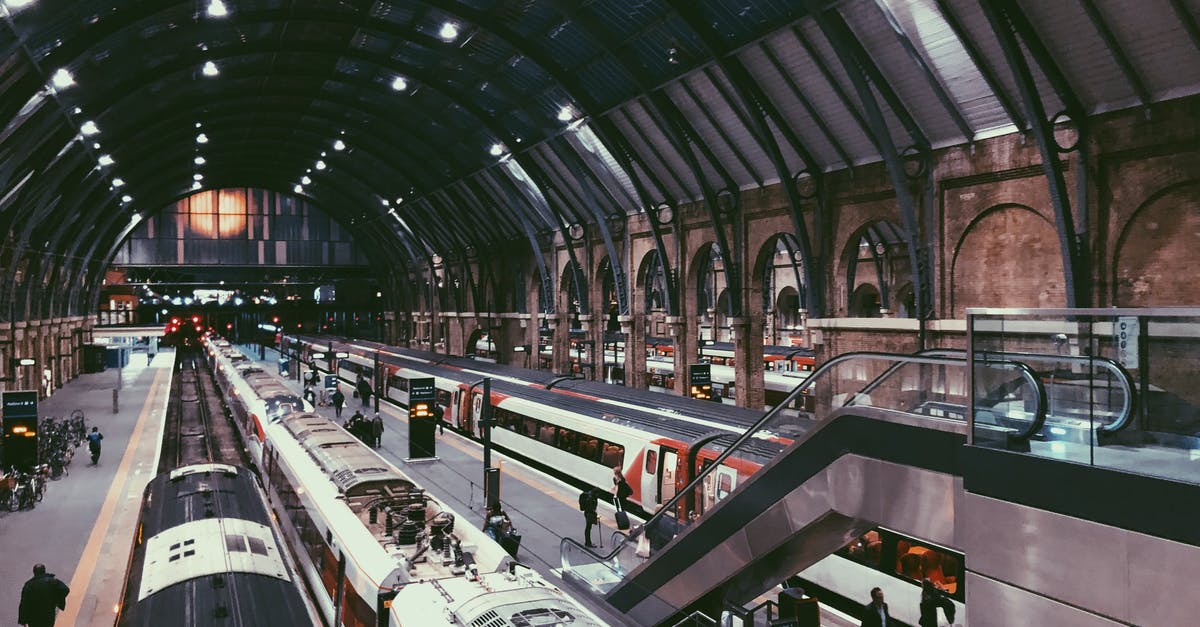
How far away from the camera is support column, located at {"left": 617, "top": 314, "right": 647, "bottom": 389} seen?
3111cm

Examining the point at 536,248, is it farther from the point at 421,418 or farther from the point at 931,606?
the point at 931,606

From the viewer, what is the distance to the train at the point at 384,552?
24.9 feet

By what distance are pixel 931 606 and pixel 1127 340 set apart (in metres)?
6.13

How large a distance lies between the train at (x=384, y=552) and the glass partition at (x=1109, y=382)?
402 centimetres

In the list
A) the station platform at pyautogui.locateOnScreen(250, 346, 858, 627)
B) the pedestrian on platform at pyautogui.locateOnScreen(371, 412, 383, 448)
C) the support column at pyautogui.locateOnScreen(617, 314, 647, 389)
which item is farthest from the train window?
the support column at pyautogui.locateOnScreen(617, 314, 647, 389)

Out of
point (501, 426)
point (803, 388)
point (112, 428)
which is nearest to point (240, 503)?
point (803, 388)

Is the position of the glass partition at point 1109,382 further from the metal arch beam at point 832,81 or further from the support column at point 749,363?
the support column at point 749,363

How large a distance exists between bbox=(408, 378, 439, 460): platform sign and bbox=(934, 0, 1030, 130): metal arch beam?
607 inches

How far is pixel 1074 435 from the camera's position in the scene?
17.9 ft

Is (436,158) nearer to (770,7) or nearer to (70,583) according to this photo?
(770,7)

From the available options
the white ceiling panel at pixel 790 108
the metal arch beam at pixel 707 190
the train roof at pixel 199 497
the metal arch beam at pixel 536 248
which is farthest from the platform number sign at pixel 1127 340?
the metal arch beam at pixel 536 248

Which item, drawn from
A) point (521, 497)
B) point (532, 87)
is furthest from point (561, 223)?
point (521, 497)

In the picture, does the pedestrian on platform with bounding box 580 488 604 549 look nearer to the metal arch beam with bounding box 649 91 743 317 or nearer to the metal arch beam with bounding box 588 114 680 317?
the metal arch beam with bounding box 649 91 743 317

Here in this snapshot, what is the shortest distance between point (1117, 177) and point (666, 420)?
9.71m
